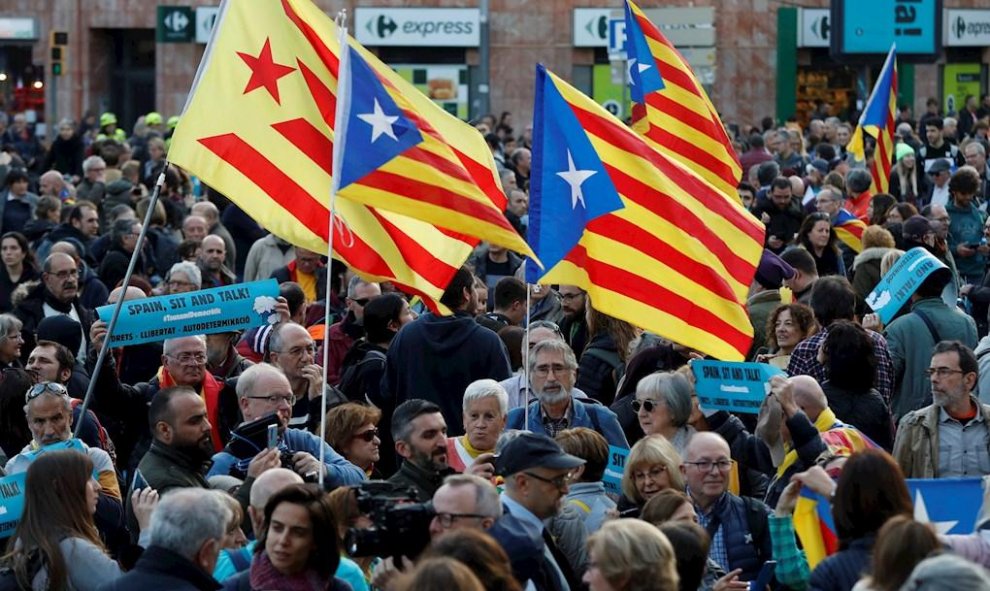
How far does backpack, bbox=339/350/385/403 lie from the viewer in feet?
34.6

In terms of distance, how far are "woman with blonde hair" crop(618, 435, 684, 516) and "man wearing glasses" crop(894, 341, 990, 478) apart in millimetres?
1594

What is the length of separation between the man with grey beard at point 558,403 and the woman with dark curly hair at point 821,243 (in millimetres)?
5521

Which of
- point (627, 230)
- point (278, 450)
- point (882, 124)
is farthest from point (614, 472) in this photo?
point (882, 124)

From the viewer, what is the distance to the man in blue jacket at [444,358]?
33.1 feet

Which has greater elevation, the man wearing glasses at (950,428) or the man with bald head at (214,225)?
the man with bald head at (214,225)

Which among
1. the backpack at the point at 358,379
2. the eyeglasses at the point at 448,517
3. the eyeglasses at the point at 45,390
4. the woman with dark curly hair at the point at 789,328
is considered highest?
the woman with dark curly hair at the point at 789,328

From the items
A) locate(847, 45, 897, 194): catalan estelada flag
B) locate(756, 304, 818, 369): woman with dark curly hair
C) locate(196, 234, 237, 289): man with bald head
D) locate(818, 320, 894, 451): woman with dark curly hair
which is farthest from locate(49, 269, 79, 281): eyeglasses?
locate(847, 45, 897, 194): catalan estelada flag

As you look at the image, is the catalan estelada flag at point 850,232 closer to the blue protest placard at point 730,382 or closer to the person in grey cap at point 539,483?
the blue protest placard at point 730,382

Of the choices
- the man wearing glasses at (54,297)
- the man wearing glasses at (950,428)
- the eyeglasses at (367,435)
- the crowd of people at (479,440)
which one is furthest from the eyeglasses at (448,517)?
the man wearing glasses at (54,297)

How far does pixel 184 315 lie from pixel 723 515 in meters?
2.93

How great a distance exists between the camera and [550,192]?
8.95 metres

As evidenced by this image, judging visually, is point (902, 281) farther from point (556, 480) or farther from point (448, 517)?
point (448, 517)

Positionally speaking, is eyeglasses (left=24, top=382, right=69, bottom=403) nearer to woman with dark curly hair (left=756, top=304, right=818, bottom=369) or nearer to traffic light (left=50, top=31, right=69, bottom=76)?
woman with dark curly hair (left=756, top=304, right=818, bottom=369)

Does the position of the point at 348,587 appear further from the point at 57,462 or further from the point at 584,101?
the point at 584,101
